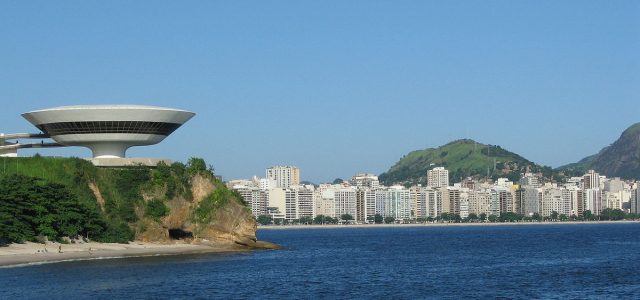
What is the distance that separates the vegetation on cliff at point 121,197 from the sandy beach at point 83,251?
2149 millimetres

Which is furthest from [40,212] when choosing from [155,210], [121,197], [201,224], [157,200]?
[201,224]

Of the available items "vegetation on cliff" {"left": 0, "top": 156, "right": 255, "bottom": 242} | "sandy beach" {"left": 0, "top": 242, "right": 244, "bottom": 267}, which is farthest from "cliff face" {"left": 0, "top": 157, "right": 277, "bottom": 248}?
"sandy beach" {"left": 0, "top": 242, "right": 244, "bottom": 267}

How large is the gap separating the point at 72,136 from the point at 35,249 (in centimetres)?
3185

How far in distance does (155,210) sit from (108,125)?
1270cm

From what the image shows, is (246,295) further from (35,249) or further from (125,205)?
(125,205)

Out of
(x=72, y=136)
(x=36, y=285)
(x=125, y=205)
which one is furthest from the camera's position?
(x=72, y=136)

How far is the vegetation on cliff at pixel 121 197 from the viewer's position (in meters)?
97.4

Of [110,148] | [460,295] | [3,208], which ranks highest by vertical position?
[110,148]

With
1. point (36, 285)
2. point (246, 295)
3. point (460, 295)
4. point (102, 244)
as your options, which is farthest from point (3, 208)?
point (460, 295)

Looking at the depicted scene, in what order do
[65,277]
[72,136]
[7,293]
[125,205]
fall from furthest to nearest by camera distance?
[72,136] < [125,205] < [65,277] < [7,293]

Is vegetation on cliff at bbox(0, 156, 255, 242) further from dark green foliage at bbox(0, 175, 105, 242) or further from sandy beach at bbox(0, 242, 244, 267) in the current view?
sandy beach at bbox(0, 242, 244, 267)

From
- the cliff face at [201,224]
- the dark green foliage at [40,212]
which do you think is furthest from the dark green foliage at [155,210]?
the dark green foliage at [40,212]

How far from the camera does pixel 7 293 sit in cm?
5906

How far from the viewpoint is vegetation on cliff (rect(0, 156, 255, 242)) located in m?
97.4
